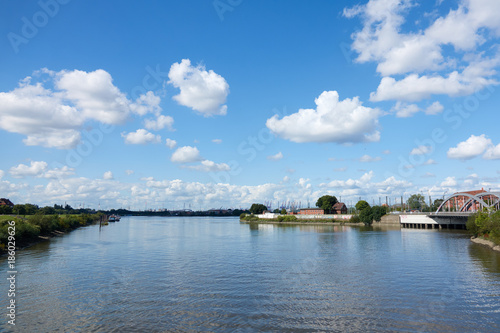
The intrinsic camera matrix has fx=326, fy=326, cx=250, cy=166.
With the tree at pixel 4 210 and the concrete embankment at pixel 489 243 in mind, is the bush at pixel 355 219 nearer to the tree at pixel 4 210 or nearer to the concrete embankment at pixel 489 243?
the concrete embankment at pixel 489 243

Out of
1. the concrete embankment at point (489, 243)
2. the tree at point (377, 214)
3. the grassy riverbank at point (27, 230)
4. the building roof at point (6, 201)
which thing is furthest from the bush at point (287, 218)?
the building roof at point (6, 201)

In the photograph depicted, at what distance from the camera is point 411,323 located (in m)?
20.7

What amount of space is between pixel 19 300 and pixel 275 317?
20.3 metres

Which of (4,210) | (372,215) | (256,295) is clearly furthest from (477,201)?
(4,210)

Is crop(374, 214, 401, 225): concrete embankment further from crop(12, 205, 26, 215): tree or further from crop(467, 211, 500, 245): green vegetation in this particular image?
crop(12, 205, 26, 215): tree

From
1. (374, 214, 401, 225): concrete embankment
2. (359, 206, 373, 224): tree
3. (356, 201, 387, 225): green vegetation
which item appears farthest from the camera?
(356, 201, 387, 225): green vegetation

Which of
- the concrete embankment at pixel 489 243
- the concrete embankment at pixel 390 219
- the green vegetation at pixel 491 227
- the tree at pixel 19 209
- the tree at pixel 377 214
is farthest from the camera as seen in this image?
the tree at pixel 377 214

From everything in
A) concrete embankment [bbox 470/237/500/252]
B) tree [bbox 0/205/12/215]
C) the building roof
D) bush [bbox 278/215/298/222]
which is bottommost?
bush [bbox 278/215/298/222]

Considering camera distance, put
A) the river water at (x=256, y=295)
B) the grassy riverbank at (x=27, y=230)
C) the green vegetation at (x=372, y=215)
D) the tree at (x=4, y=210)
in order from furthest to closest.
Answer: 1. the green vegetation at (x=372, y=215)
2. the tree at (x=4, y=210)
3. the grassy riverbank at (x=27, y=230)
4. the river water at (x=256, y=295)

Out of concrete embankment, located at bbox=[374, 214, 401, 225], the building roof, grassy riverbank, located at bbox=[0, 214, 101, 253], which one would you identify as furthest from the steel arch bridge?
the building roof

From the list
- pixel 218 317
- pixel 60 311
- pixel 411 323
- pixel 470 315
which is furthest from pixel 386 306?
pixel 60 311

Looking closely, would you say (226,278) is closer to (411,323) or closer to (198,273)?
(198,273)

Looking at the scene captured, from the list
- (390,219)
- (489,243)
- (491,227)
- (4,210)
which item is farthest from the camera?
(4,210)

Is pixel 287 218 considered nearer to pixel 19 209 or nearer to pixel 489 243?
pixel 489 243
